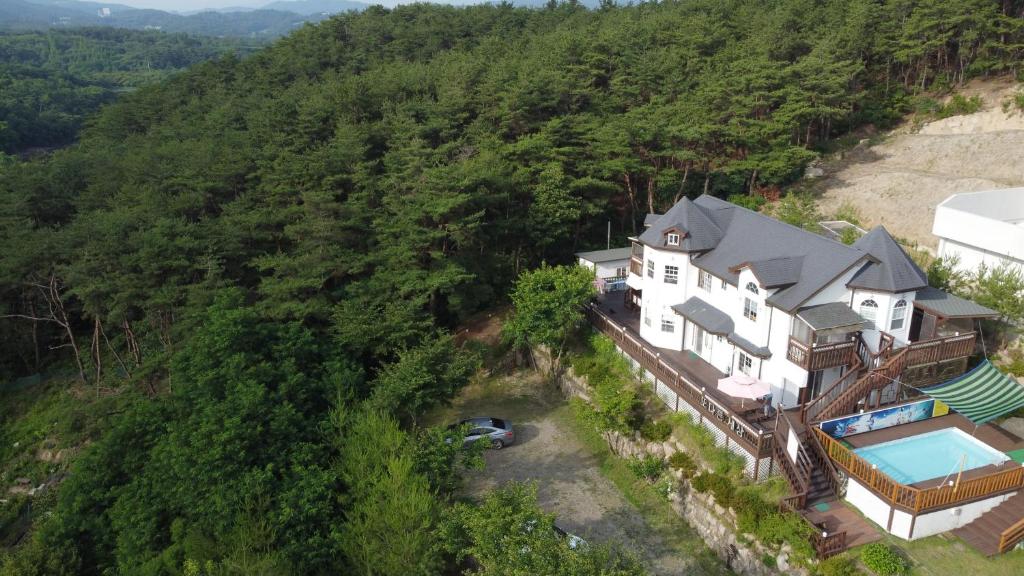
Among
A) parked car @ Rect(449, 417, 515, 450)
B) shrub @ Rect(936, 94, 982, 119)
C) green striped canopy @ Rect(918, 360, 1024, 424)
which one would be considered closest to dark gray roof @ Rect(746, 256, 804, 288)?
green striped canopy @ Rect(918, 360, 1024, 424)

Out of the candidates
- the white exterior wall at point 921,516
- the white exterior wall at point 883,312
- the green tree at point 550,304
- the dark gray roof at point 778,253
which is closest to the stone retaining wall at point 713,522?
the white exterior wall at point 921,516

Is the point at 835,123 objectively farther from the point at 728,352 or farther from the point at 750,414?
the point at 750,414

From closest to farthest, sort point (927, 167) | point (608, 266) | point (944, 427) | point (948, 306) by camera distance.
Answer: point (944, 427) → point (948, 306) → point (608, 266) → point (927, 167)

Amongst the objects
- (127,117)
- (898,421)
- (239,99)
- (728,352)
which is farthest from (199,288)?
(127,117)

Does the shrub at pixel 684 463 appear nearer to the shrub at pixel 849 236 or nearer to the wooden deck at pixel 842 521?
the wooden deck at pixel 842 521

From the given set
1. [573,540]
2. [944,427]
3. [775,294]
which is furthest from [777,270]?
[573,540]

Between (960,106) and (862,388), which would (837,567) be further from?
(960,106)

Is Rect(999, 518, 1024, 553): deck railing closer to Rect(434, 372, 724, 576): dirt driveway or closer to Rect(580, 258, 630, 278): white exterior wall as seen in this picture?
Rect(434, 372, 724, 576): dirt driveway
